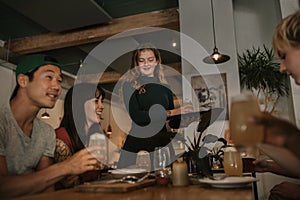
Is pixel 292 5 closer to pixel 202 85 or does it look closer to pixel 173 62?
pixel 202 85

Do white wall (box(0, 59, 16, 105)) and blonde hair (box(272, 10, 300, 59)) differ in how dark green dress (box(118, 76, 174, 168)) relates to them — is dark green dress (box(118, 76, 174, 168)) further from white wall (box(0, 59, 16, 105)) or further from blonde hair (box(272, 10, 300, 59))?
white wall (box(0, 59, 16, 105))

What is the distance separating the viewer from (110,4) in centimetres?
375

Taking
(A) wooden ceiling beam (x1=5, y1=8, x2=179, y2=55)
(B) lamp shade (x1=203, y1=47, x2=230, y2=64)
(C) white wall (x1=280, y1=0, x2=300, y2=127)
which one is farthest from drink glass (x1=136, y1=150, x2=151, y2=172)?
(A) wooden ceiling beam (x1=5, y1=8, x2=179, y2=55)

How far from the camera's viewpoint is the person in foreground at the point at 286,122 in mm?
671

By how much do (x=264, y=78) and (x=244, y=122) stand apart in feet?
9.58

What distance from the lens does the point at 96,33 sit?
13.7ft

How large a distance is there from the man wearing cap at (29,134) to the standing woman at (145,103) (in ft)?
1.72

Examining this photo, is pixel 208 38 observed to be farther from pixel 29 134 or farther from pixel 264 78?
pixel 29 134

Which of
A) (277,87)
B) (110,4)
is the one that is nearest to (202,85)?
(277,87)

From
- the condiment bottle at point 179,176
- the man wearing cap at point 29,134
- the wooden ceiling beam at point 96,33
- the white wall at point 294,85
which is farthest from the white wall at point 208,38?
the condiment bottle at point 179,176

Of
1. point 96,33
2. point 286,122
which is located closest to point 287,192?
point 286,122

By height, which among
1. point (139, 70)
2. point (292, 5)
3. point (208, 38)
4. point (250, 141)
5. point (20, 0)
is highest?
point (20, 0)

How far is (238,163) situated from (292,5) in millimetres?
2656

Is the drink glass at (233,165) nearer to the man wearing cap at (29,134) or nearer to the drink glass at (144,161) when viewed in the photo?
the drink glass at (144,161)
